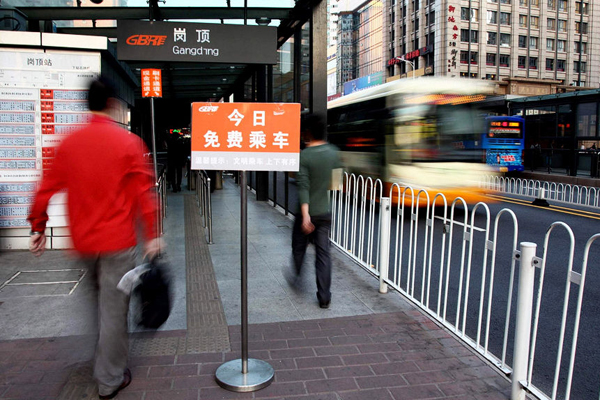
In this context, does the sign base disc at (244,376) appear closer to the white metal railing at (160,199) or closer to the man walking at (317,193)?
the man walking at (317,193)

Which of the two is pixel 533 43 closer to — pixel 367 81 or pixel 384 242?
pixel 367 81

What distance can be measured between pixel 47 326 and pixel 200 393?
1.83 meters

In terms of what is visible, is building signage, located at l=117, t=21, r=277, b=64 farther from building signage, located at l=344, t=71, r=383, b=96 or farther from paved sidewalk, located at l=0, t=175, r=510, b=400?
building signage, located at l=344, t=71, r=383, b=96

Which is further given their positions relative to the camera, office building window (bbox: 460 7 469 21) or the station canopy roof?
office building window (bbox: 460 7 469 21)

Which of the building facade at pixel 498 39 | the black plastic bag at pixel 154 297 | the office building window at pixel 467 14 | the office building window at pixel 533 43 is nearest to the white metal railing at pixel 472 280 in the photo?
the black plastic bag at pixel 154 297

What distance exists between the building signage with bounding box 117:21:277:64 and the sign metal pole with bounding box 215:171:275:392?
4.39m

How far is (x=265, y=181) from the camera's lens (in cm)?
1336

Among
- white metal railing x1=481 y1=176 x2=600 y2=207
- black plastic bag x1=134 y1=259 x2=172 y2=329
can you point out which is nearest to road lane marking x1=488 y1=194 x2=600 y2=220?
white metal railing x1=481 y1=176 x2=600 y2=207

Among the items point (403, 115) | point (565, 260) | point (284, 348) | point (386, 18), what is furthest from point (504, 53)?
point (284, 348)

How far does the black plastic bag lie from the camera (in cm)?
329

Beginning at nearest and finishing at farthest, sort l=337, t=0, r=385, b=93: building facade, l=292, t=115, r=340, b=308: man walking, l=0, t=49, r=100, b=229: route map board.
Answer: l=292, t=115, r=340, b=308: man walking, l=0, t=49, r=100, b=229: route map board, l=337, t=0, r=385, b=93: building facade

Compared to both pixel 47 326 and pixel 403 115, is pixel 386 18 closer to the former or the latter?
pixel 403 115

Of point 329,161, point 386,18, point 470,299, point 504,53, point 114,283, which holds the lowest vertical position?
point 470,299

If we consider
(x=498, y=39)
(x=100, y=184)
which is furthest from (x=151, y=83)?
(x=498, y=39)
